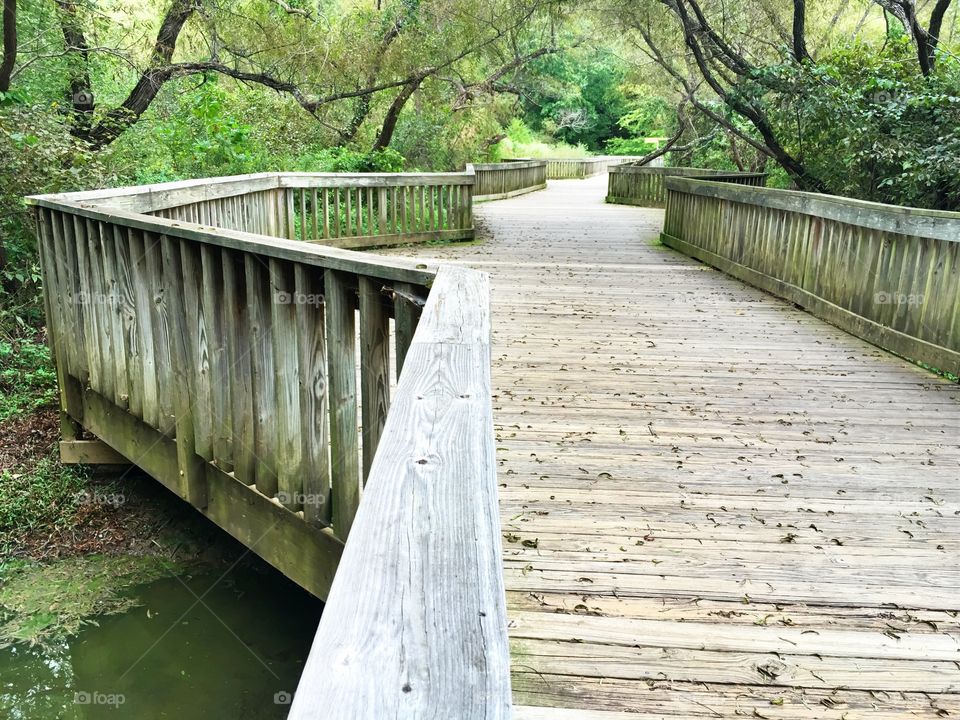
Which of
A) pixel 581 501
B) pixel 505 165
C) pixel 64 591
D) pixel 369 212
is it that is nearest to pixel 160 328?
pixel 64 591

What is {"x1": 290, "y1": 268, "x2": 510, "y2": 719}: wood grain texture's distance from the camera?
34.0 inches

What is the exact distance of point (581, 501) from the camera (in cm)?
357

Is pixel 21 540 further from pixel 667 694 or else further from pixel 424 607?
pixel 424 607

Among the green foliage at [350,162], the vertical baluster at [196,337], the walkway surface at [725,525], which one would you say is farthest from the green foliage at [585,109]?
the vertical baluster at [196,337]

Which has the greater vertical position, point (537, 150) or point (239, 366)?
point (537, 150)

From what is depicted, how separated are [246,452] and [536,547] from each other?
146cm

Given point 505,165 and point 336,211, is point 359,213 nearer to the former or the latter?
point 336,211

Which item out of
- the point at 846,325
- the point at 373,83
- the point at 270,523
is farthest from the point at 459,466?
the point at 373,83

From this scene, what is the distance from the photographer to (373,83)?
57.8 feet

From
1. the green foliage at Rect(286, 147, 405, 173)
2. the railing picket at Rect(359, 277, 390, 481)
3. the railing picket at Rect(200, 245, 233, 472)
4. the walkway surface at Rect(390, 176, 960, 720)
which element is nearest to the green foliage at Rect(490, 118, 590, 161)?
the green foliage at Rect(286, 147, 405, 173)

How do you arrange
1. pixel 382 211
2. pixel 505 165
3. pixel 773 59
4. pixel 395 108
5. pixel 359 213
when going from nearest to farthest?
pixel 359 213
pixel 382 211
pixel 395 108
pixel 773 59
pixel 505 165

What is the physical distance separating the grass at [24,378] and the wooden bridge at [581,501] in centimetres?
150

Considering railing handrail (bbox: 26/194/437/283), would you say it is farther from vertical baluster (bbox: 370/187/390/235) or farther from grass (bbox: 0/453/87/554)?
vertical baluster (bbox: 370/187/390/235)

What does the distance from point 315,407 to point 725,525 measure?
65.9 inches
